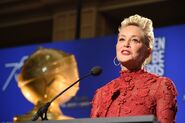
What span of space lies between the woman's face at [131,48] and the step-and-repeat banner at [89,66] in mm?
1926

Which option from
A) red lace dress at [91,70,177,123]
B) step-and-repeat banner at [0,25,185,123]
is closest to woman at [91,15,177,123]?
red lace dress at [91,70,177,123]

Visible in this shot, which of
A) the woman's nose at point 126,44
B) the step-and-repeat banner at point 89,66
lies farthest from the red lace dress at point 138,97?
the step-and-repeat banner at point 89,66

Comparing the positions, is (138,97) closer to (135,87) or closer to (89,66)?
(135,87)

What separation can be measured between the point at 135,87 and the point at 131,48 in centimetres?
17

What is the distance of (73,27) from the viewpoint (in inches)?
245

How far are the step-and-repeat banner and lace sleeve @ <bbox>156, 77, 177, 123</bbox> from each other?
1982 mm

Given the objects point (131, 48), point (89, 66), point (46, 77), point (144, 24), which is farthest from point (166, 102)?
point (89, 66)

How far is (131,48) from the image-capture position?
2322mm

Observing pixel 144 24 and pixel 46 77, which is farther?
pixel 46 77

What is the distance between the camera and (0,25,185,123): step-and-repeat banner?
4.41m

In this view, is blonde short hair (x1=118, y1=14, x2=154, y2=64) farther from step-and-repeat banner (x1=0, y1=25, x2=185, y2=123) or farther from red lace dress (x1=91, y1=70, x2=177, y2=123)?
step-and-repeat banner (x1=0, y1=25, x2=185, y2=123)

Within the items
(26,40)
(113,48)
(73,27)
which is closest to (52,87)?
(113,48)

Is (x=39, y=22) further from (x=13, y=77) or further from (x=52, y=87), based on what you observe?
(x=52, y=87)

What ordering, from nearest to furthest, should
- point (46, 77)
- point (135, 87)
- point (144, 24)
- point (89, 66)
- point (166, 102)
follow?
point (166, 102) → point (135, 87) → point (144, 24) → point (46, 77) → point (89, 66)
